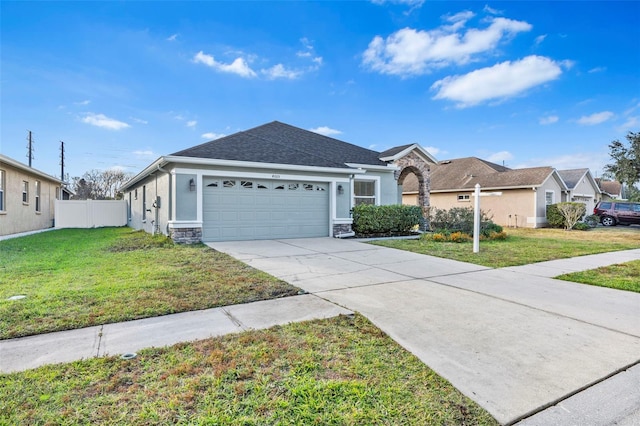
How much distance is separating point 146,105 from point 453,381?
19805 millimetres

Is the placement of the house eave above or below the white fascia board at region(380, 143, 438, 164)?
below

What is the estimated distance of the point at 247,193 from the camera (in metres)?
11.3

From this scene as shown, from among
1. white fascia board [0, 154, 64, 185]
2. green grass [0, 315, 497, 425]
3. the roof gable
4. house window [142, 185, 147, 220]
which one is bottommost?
green grass [0, 315, 497, 425]

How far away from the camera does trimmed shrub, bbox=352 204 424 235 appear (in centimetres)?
1291

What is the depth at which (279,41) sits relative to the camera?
1380 centimetres

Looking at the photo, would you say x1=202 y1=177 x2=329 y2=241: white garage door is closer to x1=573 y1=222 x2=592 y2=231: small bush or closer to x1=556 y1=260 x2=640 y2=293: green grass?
x1=556 y1=260 x2=640 y2=293: green grass

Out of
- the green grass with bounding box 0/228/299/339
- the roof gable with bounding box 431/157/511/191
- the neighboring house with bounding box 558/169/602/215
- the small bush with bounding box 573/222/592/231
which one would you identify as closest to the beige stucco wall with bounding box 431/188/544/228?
the roof gable with bounding box 431/157/511/191

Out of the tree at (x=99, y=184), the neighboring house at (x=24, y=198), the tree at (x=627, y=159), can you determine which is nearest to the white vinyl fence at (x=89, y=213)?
the neighboring house at (x=24, y=198)

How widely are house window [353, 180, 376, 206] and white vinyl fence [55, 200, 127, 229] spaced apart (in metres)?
14.7

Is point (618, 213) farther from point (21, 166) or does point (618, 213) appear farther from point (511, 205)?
point (21, 166)

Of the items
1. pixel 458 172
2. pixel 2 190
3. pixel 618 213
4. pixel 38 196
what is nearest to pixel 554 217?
pixel 618 213

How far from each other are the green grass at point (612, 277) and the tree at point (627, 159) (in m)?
16.2

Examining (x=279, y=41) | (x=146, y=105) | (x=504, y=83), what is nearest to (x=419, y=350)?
(x=279, y=41)

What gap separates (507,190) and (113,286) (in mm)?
21569
